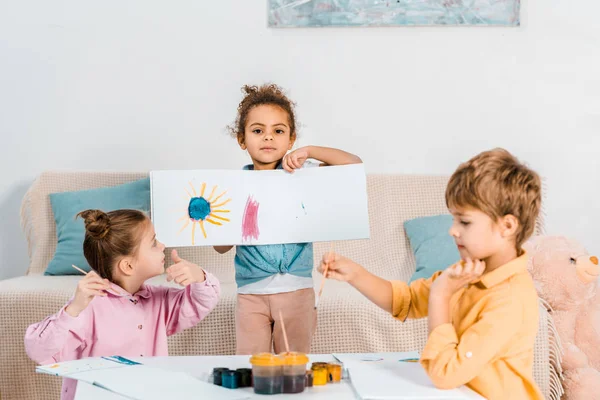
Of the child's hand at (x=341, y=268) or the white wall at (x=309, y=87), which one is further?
the white wall at (x=309, y=87)

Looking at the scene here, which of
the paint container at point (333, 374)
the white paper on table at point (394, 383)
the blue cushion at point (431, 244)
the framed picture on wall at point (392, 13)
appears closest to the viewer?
the white paper on table at point (394, 383)

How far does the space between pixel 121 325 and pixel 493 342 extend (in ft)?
2.59

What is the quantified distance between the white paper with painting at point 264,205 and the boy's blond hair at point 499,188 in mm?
596

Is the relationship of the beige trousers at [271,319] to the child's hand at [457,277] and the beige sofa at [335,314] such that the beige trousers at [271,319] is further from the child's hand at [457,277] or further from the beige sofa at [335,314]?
the child's hand at [457,277]

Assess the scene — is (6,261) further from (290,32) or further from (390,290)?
(390,290)

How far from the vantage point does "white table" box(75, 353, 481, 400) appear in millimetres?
1000

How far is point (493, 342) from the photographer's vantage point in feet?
3.32

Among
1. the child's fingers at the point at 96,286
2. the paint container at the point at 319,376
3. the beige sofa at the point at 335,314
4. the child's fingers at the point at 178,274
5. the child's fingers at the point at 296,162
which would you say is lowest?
the beige sofa at the point at 335,314

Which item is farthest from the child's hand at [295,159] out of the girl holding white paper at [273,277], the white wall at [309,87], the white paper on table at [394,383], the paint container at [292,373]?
the white wall at [309,87]

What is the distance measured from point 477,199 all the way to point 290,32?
1840 mm

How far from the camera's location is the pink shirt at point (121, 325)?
1.39m

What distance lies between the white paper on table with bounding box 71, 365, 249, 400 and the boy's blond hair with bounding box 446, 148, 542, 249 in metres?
0.44

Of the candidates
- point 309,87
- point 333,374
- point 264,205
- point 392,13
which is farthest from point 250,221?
point 392,13

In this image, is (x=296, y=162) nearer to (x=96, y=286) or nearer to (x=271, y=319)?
(x=271, y=319)
